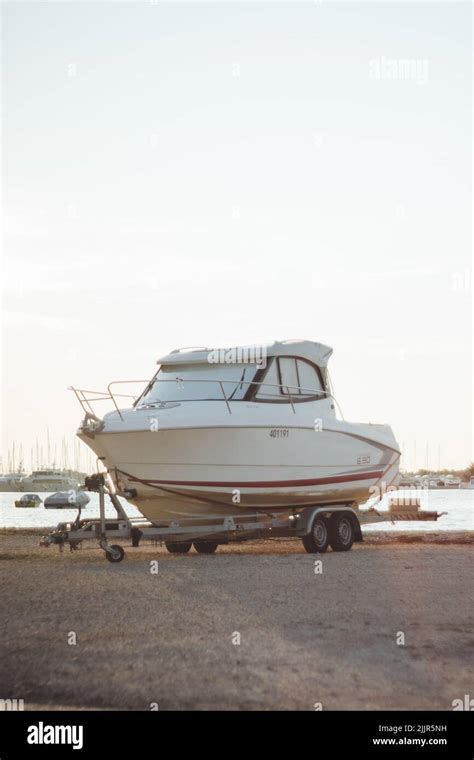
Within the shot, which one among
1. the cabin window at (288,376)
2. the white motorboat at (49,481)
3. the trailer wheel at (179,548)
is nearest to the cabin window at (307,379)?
the cabin window at (288,376)

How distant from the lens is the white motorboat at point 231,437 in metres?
17.6

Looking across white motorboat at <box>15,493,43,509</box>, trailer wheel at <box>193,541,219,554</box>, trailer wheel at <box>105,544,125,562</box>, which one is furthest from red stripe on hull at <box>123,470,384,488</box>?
white motorboat at <box>15,493,43,509</box>

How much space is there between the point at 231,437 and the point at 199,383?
4.26 ft

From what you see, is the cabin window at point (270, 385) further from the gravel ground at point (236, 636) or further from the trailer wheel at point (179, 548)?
the gravel ground at point (236, 636)

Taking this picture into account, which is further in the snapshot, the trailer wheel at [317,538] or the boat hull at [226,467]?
the trailer wheel at [317,538]

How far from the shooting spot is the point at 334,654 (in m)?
8.41

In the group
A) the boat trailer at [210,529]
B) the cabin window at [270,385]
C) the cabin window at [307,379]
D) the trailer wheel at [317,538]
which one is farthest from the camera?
the cabin window at [307,379]

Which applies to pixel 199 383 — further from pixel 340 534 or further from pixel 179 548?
pixel 340 534

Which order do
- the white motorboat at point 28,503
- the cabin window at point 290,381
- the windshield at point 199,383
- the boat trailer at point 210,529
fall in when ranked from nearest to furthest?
the boat trailer at point 210,529 < the windshield at point 199,383 < the cabin window at point 290,381 < the white motorboat at point 28,503

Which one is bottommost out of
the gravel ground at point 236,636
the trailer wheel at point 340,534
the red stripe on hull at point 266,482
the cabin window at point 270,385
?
the trailer wheel at point 340,534

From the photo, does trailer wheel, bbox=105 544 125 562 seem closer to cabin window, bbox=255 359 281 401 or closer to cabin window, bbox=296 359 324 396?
cabin window, bbox=255 359 281 401

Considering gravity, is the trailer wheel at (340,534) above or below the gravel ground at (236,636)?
below
